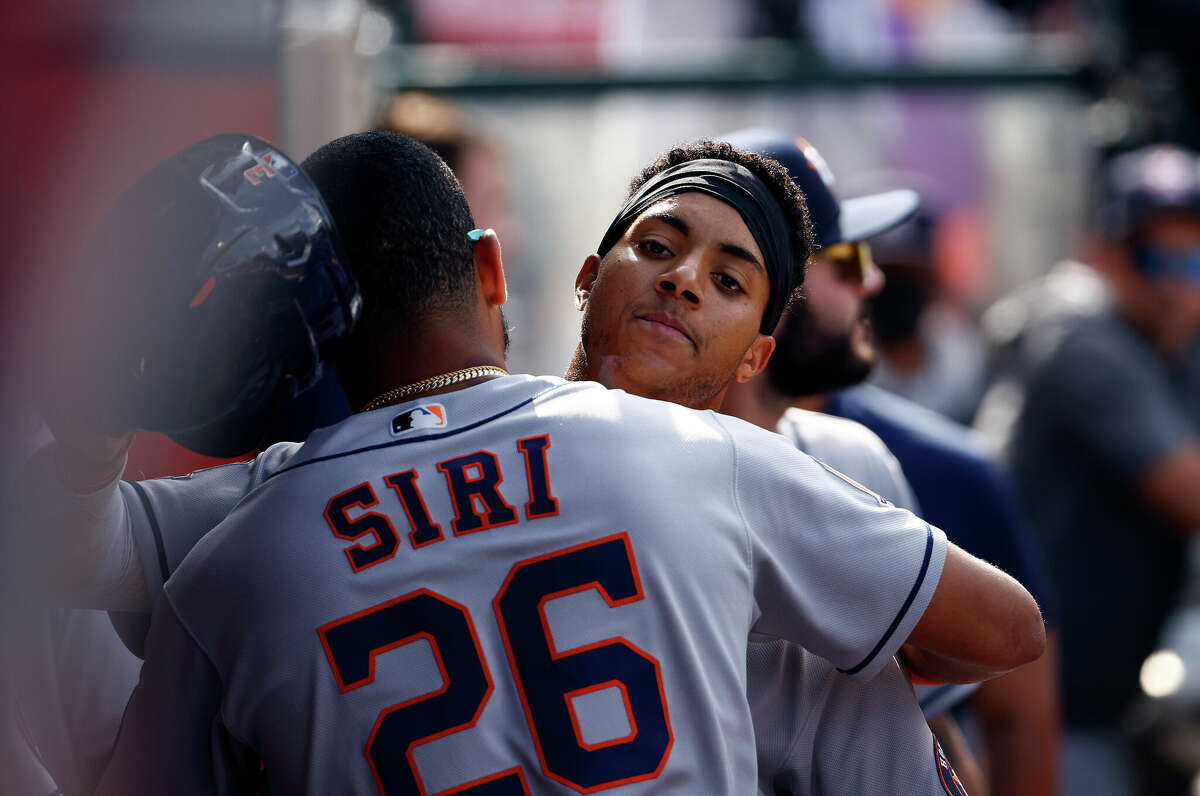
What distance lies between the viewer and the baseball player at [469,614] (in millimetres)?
1618

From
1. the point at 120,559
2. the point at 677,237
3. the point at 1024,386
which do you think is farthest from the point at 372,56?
the point at 120,559

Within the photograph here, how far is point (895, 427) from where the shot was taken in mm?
3336

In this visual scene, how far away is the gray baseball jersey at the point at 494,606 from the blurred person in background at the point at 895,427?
104 centimetres

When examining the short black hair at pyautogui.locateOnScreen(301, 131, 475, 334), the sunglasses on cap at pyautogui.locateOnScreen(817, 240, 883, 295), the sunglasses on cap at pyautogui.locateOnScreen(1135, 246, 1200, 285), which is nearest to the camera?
the short black hair at pyautogui.locateOnScreen(301, 131, 475, 334)

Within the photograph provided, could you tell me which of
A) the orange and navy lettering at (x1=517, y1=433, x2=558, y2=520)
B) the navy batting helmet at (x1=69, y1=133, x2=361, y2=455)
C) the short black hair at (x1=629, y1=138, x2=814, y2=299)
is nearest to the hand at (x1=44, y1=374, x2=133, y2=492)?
the navy batting helmet at (x1=69, y1=133, x2=361, y2=455)

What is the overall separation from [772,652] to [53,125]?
1.17 metres

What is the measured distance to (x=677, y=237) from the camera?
2.06m

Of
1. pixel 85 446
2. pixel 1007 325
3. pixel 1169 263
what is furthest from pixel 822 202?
pixel 1007 325

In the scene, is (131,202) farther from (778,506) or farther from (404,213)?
(778,506)

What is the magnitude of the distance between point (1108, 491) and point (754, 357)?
261 centimetres

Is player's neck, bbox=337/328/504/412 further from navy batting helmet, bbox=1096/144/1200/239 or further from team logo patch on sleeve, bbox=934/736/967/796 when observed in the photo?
navy batting helmet, bbox=1096/144/1200/239

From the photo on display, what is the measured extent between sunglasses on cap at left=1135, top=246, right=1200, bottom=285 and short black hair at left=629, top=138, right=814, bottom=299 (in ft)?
8.84

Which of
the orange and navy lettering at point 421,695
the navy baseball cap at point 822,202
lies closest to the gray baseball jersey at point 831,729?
the orange and navy lettering at point 421,695

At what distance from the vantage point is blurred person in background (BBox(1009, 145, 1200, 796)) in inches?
167
